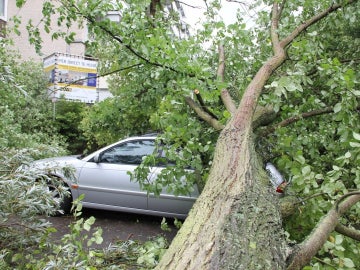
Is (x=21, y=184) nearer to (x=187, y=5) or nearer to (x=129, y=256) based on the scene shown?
(x=129, y=256)

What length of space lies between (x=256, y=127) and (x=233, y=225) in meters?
1.73

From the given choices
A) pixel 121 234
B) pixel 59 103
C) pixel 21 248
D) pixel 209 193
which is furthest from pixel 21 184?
pixel 59 103

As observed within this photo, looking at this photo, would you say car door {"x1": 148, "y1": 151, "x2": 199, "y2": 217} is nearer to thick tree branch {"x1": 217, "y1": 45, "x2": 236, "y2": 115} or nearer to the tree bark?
thick tree branch {"x1": 217, "y1": 45, "x2": 236, "y2": 115}

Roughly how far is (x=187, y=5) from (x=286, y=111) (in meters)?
3.65

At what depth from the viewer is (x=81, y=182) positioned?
5.71m

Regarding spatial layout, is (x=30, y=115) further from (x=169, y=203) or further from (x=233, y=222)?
(x=233, y=222)

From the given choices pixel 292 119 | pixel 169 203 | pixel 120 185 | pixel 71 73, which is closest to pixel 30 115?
pixel 71 73

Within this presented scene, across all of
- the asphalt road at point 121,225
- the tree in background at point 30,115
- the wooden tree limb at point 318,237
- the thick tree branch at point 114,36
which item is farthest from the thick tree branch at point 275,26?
the tree in background at point 30,115

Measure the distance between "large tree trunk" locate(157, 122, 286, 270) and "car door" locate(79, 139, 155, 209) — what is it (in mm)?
3477

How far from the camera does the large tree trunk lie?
4.62 ft

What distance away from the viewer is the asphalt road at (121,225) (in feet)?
16.9

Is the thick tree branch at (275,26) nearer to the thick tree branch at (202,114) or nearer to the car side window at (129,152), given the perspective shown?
the thick tree branch at (202,114)

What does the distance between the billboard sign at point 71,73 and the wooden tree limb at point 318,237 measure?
37.8 feet

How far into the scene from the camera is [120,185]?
18.3 feet
